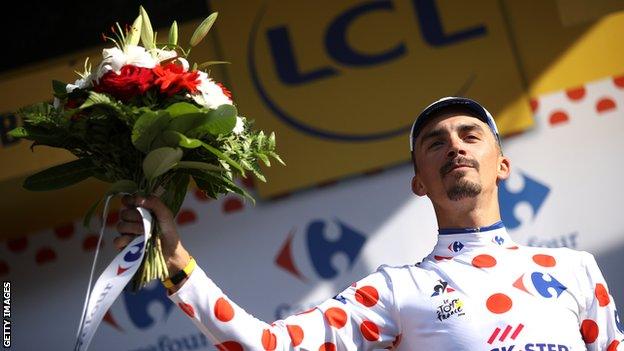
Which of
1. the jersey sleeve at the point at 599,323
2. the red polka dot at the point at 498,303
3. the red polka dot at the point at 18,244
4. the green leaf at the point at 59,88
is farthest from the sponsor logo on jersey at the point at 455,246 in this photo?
the red polka dot at the point at 18,244

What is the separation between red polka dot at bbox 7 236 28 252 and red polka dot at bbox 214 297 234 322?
3068 mm

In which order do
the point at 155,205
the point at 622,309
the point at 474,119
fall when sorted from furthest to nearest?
the point at 622,309, the point at 474,119, the point at 155,205

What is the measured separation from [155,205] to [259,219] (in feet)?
8.68

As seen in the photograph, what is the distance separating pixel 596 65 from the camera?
4938 mm

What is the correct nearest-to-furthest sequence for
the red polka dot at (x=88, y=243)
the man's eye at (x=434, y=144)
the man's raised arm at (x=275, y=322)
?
the man's raised arm at (x=275, y=322)
the man's eye at (x=434, y=144)
the red polka dot at (x=88, y=243)

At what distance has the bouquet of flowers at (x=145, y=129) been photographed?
227 cm

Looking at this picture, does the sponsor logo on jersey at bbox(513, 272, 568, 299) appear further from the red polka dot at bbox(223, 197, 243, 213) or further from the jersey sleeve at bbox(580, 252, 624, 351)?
the red polka dot at bbox(223, 197, 243, 213)

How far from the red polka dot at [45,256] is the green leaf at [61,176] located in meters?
2.74

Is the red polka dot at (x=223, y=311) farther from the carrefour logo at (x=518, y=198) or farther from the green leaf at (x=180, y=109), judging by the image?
the carrefour logo at (x=518, y=198)

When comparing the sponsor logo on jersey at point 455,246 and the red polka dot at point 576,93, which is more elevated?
the sponsor logo on jersey at point 455,246

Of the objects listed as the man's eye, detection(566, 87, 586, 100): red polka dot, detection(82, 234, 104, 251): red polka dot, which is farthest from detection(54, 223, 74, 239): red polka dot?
the man's eye

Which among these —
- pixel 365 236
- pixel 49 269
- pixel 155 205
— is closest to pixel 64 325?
pixel 49 269

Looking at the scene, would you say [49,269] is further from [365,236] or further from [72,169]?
[72,169]

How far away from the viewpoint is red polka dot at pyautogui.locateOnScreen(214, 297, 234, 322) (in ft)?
7.52
